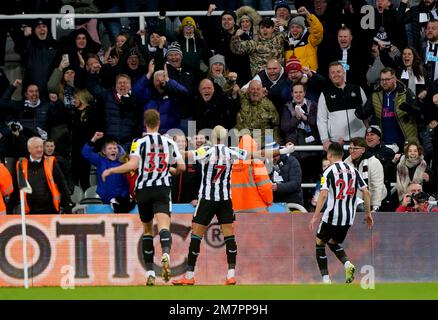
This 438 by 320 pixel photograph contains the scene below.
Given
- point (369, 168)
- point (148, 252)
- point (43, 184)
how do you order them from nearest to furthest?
1. point (148, 252)
2. point (43, 184)
3. point (369, 168)

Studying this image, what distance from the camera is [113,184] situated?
20125mm

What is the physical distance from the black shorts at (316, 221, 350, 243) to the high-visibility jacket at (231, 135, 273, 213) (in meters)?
0.94

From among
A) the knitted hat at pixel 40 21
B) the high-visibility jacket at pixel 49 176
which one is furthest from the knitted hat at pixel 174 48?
the high-visibility jacket at pixel 49 176

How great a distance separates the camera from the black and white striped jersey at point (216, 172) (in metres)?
18.2

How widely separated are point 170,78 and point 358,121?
9.40 ft

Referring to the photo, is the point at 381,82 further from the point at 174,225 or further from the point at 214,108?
the point at 174,225

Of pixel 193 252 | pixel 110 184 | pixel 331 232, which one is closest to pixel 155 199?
pixel 193 252

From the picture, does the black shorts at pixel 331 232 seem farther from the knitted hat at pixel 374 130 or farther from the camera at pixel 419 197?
the knitted hat at pixel 374 130

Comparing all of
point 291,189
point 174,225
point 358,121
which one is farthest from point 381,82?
point 174,225

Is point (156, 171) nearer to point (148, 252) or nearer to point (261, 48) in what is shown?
point (148, 252)

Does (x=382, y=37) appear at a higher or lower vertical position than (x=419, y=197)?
higher

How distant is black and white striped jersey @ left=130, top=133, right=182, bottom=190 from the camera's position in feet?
57.7

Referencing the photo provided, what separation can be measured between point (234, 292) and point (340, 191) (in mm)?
2500

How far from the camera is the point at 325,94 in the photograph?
68.8ft
